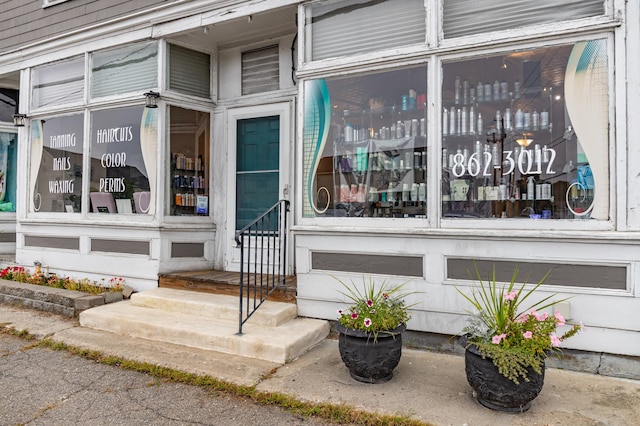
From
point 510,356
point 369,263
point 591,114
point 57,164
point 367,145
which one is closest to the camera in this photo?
point 510,356

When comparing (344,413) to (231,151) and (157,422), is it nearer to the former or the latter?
(157,422)

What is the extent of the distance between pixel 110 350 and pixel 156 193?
2180 mm

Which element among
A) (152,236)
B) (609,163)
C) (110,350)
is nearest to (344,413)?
(110,350)

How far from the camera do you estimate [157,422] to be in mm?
2904

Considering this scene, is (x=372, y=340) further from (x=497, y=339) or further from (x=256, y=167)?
(x=256, y=167)

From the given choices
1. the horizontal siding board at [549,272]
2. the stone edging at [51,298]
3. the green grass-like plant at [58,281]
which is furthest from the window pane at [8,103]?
the horizontal siding board at [549,272]

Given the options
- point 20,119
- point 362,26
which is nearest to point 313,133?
point 362,26

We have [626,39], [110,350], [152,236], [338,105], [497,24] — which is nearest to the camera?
[626,39]

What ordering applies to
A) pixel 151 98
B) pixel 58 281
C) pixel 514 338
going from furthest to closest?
1. pixel 58 281
2. pixel 151 98
3. pixel 514 338

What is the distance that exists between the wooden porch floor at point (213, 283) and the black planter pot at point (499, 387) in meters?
2.21

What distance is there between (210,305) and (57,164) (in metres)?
3.95

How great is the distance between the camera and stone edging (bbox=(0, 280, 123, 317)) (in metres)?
5.26

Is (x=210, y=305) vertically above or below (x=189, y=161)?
below

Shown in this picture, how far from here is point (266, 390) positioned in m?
3.25
